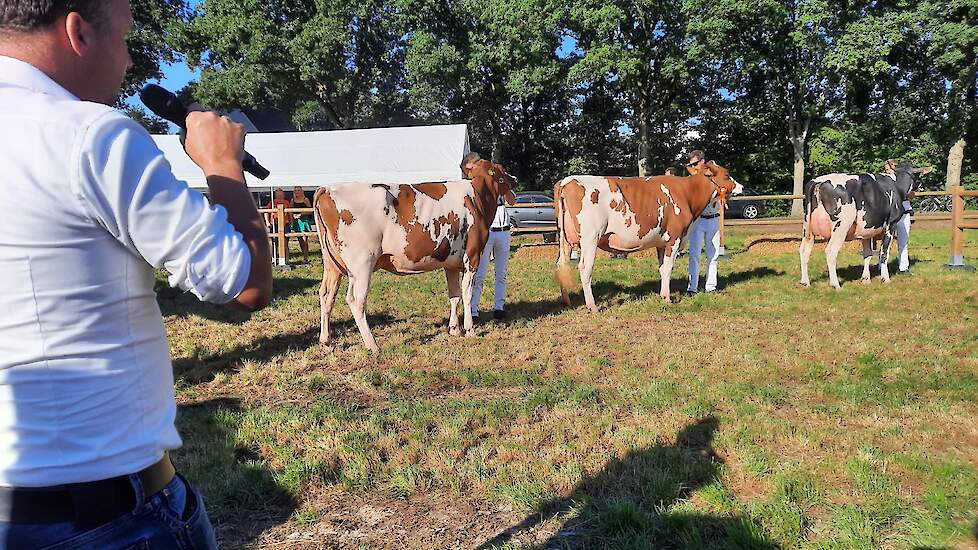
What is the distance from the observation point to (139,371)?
115 cm

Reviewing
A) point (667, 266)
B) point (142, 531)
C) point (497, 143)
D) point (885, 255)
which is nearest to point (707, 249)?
point (667, 266)

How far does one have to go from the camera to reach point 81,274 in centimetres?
106

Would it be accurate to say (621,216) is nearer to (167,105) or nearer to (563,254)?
(563,254)

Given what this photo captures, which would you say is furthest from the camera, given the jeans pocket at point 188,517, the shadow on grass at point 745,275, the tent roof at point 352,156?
the tent roof at point 352,156

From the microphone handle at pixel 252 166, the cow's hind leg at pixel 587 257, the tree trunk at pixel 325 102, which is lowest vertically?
the cow's hind leg at pixel 587 257

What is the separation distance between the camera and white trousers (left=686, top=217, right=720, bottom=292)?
957 cm

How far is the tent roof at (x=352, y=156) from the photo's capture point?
56.9 ft

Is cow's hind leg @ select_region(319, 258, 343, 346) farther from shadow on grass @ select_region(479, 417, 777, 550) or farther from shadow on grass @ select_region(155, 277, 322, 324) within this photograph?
shadow on grass @ select_region(479, 417, 777, 550)

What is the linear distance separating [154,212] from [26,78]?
1.00ft

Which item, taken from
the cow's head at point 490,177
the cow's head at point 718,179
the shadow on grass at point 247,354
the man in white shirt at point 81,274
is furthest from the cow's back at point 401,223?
the man in white shirt at point 81,274

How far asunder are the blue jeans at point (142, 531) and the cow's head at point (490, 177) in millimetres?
6286

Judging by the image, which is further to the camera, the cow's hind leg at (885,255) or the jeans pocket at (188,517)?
the cow's hind leg at (885,255)

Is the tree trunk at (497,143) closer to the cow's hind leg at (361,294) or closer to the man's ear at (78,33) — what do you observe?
the cow's hind leg at (361,294)

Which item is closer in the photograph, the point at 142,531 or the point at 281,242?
the point at 142,531
